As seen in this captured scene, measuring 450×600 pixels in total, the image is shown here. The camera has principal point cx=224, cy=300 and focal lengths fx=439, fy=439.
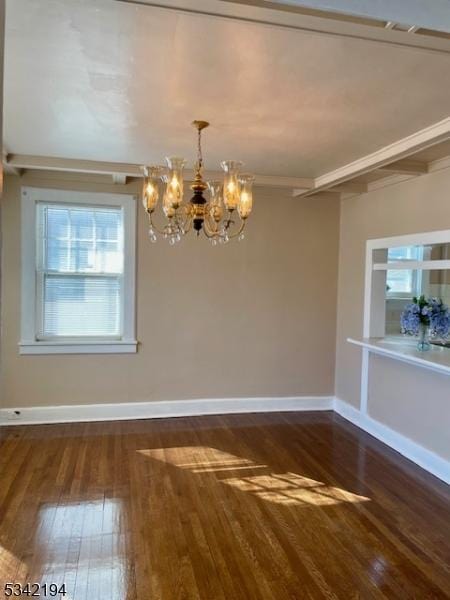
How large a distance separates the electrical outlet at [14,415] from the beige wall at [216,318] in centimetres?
9

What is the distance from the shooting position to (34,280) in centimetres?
425

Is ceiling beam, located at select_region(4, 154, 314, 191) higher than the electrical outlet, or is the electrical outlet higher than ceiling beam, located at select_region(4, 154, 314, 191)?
ceiling beam, located at select_region(4, 154, 314, 191)

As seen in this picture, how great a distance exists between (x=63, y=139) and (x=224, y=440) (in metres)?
2.84

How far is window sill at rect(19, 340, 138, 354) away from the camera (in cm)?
429

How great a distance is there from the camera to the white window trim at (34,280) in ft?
13.8

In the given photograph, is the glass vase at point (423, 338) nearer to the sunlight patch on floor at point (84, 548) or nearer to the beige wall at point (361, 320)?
the beige wall at point (361, 320)

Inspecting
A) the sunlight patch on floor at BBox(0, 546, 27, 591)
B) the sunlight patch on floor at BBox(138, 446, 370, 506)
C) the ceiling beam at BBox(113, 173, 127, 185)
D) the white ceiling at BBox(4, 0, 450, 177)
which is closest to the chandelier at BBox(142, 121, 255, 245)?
the white ceiling at BBox(4, 0, 450, 177)

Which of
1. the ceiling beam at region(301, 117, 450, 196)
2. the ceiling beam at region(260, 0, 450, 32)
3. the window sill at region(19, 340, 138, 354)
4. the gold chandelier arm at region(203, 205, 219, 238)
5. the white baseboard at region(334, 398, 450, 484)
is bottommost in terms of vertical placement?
the white baseboard at region(334, 398, 450, 484)

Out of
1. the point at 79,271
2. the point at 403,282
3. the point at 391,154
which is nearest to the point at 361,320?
the point at 403,282

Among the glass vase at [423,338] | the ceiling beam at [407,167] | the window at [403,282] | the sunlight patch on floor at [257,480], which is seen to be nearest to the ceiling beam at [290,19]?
the ceiling beam at [407,167]

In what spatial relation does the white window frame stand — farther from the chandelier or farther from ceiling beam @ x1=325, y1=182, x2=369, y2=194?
the chandelier

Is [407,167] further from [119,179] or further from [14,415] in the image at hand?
[14,415]

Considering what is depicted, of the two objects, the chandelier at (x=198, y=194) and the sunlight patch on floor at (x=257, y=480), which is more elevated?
the chandelier at (x=198, y=194)

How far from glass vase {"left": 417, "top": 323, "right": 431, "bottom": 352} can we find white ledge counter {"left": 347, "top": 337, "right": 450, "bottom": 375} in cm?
4
